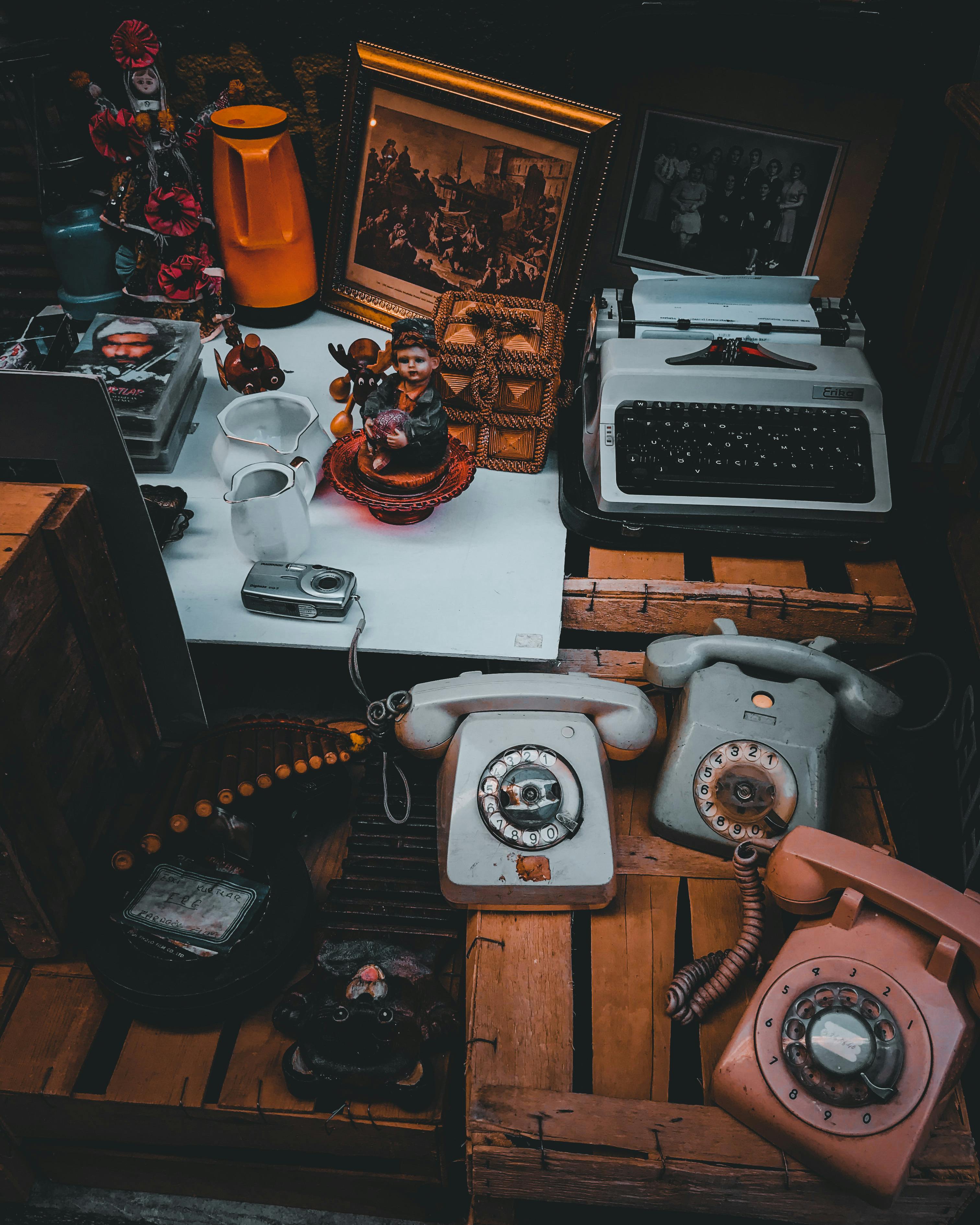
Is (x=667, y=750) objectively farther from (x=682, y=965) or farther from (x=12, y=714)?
(x=12, y=714)

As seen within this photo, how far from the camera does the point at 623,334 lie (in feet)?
4.95

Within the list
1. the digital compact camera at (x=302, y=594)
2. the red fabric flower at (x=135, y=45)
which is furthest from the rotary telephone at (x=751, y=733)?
the red fabric flower at (x=135, y=45)

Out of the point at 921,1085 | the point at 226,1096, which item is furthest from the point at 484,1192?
the point at 921,1085

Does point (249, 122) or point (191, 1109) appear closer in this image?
point (191, 1109)

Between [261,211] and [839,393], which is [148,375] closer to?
[261,211]

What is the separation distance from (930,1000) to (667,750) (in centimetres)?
41

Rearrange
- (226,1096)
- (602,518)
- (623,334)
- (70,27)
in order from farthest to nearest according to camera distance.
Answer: (70,27)
(623,334)
(602,518)
(226,1096)

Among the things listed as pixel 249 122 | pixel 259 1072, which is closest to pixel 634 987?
pixel 259 1072

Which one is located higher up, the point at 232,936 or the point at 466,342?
the point at 466,342

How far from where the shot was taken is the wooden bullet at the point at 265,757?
114 cm

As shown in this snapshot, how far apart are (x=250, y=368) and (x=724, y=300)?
0.84 m

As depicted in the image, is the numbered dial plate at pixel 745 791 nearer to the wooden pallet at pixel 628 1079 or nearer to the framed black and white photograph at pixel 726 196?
the wooden pallet at pixel 628 1079

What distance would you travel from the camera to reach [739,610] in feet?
4.48

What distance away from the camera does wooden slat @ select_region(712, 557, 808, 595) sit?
1.41 m
